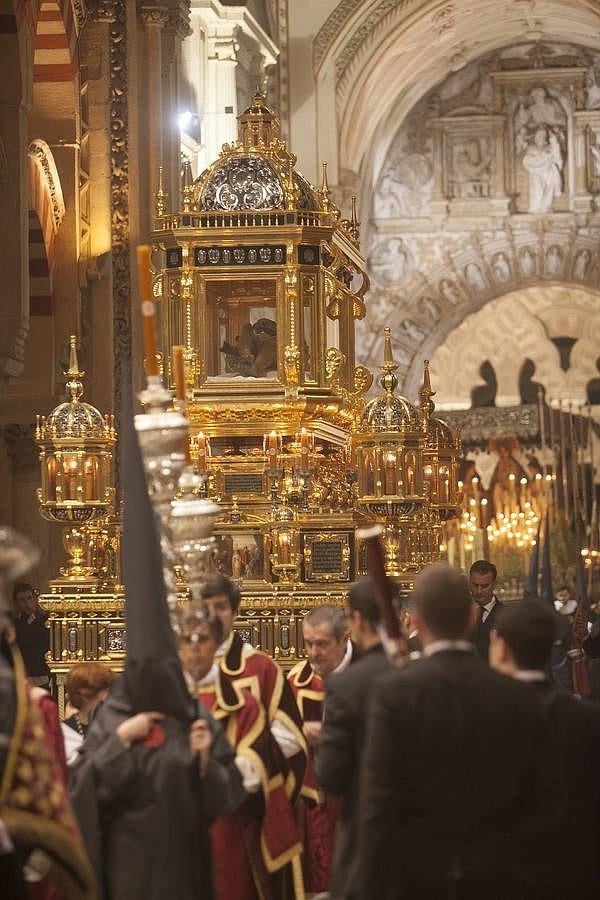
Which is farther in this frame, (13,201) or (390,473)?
(390,473)

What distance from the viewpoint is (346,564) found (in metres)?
14.3

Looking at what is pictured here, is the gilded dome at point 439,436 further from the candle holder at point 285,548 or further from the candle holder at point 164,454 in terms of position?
the candle holder at point 164,454

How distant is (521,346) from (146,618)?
27.8 m

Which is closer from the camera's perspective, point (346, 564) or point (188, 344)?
point (346, 564)

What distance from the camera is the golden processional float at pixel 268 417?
14.1 m

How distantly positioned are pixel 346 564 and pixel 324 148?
13.9 m

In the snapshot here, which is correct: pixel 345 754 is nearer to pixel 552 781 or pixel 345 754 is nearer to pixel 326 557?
pixel 552 781

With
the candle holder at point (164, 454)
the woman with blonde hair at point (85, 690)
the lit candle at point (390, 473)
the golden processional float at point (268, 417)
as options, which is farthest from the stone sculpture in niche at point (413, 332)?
the candle holder at point (164, 454)

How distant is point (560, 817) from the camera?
6.20 metres

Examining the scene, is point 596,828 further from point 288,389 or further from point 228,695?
point 288,389

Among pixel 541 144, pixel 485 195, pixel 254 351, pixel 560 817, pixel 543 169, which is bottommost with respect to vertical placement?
pixel 560 817

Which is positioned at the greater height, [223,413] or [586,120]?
[586,120]

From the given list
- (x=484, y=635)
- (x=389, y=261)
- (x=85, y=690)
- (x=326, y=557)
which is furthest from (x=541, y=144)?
(x=85, y=690)

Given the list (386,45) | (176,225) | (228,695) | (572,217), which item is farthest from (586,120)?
(228,695)
